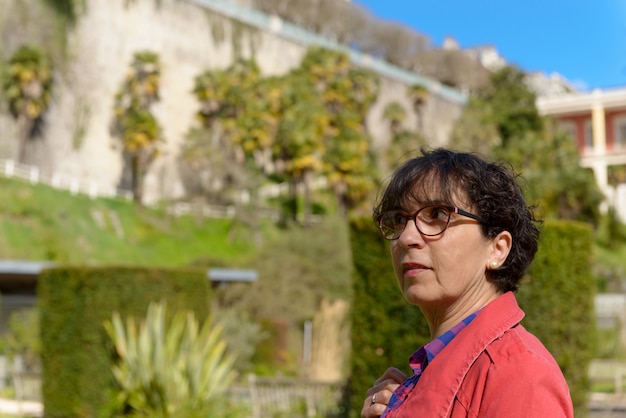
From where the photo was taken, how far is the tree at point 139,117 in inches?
1292

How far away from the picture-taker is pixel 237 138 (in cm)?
3497

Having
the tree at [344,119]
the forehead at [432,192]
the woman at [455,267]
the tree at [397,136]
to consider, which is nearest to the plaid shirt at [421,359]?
the woman at [455,267]

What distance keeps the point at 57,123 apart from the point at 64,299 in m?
23.0

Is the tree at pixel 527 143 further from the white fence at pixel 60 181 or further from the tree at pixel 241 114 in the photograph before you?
the white fence at pixel 60 181

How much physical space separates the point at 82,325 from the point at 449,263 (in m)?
9.42

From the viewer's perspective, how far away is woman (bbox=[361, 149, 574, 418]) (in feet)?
5.21

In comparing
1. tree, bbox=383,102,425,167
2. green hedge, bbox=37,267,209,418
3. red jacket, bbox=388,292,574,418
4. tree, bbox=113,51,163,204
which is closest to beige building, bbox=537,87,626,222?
tree, bbox=383,102,425,167

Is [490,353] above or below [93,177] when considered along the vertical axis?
below

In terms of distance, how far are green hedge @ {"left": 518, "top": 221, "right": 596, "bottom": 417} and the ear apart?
5722 mm

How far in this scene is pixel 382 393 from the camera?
1.87 meters

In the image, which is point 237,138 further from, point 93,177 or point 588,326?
point 588,326

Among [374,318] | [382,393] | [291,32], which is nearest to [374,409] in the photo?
[382,393]

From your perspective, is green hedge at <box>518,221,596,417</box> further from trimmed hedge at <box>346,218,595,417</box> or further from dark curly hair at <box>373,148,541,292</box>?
dark curly hair at <box>373,148,541,292</box>

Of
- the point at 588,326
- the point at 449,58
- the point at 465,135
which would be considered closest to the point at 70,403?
the point at 588,326
